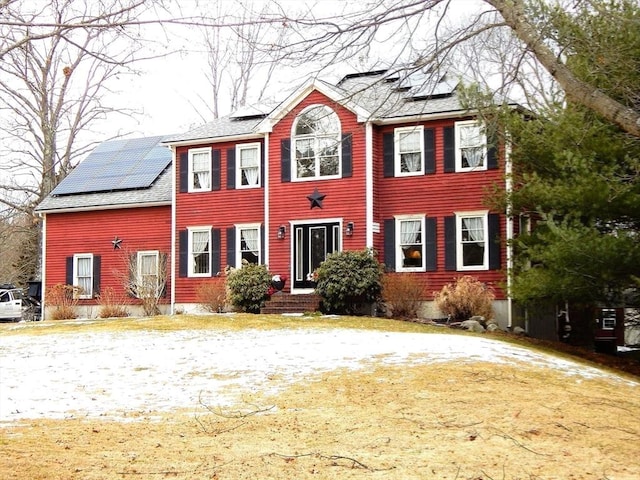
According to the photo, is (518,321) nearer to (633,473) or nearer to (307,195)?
(307,195)

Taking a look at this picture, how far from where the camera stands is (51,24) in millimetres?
6414

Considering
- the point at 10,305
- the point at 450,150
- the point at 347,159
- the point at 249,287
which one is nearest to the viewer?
the point at 450,150

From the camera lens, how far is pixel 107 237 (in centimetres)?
2761

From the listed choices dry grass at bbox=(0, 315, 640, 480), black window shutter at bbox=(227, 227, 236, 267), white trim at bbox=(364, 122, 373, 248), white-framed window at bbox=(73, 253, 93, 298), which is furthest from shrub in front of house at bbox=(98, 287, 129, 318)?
dry grass at bbox=(0, 315, 640, 480)

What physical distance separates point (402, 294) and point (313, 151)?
16.9 ft

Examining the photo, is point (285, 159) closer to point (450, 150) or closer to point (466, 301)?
point (450, 150)

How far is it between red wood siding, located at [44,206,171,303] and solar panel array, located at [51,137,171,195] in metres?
1.11

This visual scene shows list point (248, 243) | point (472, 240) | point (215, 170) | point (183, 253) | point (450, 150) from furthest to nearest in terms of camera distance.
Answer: point (183, 253) < point (215, 170) < point (248, 243) < point (450, 150) < point (472, 240)

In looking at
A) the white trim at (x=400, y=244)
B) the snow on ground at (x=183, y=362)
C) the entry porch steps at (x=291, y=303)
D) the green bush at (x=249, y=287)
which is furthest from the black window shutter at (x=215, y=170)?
the snow on ground at (x=183, y=362)

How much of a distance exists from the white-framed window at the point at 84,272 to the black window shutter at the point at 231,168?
6.23 metres

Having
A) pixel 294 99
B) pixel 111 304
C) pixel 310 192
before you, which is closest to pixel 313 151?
pixel 310 192

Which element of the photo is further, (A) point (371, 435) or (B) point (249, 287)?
(B) point (249, 287)

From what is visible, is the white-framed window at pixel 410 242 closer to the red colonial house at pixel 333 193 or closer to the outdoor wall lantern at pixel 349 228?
the red colonial house at pixel 333 193

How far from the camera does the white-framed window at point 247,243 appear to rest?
24.3 meters
